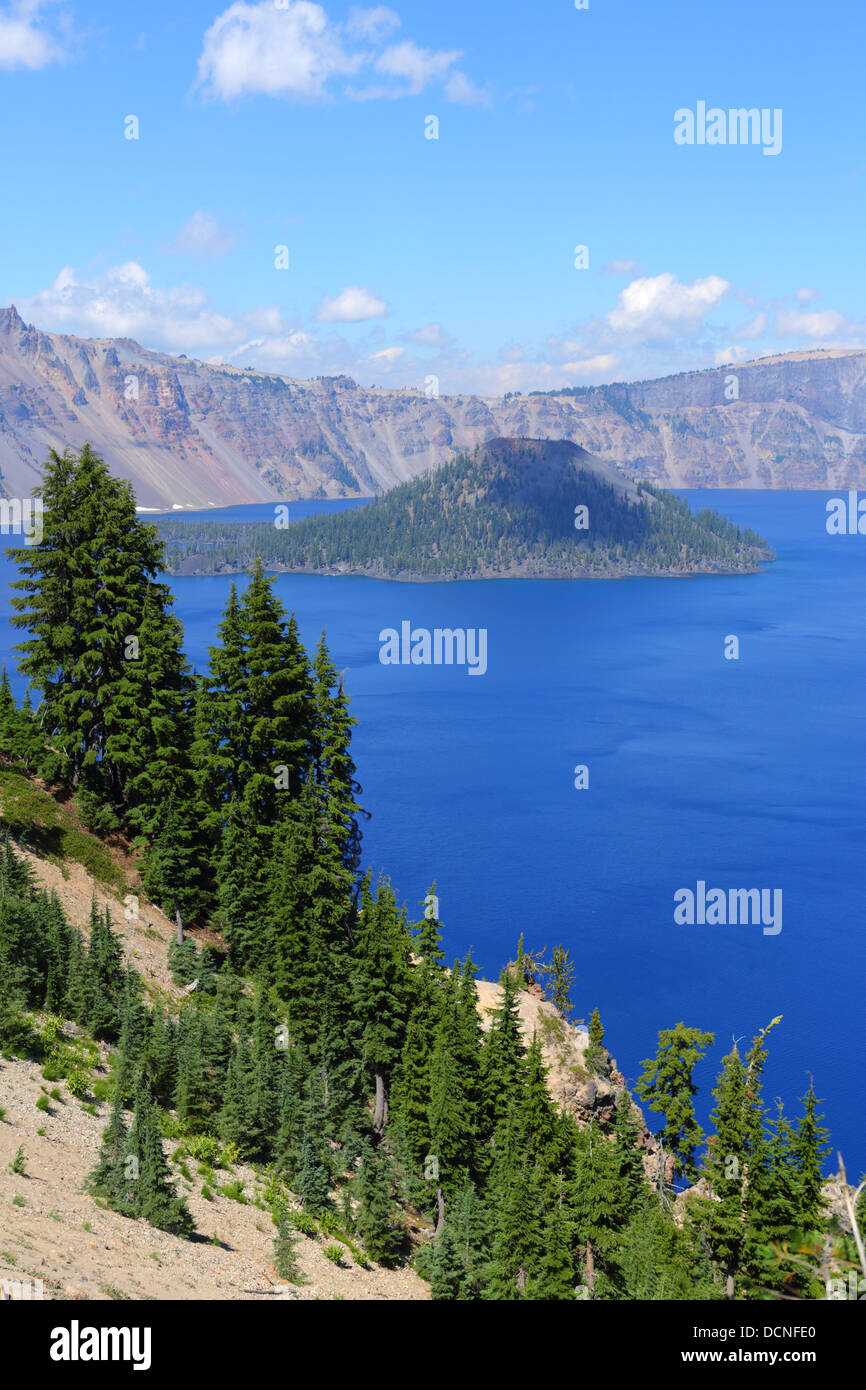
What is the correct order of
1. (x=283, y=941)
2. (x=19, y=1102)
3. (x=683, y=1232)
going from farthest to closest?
(x=283, y=941) < (x=683, y=1232) < (x=19, y=1102)

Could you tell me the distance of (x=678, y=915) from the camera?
93.8 metres

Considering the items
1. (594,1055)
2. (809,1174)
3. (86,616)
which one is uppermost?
(86,616)

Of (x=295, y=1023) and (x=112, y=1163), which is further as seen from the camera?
(x=295, y=1023)

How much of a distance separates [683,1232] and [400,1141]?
1115 cm

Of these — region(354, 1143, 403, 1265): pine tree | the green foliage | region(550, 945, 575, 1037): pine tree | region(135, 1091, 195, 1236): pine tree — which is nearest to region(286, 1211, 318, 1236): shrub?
region(354, 1143, 403, 1265): pine tree

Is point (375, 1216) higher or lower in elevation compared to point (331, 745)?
lower

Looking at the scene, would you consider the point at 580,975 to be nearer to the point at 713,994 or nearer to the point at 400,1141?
the point at 713,994

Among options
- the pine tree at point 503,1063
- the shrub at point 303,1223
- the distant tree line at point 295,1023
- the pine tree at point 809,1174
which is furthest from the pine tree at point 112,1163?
the pine tree at point 809,1174

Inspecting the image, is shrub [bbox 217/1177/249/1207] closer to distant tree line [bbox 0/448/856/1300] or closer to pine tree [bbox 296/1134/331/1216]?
distant tree line [bbox 0/448/856/1300]

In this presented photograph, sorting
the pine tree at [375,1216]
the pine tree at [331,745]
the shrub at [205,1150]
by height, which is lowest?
the pine tree at [375,1216]

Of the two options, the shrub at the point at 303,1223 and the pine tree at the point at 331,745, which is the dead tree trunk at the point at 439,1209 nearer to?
the shrub at the point at 303,1223

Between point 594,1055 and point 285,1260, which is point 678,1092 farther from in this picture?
point 285,1260

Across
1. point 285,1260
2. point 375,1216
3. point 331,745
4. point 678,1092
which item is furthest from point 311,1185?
point 331,745
